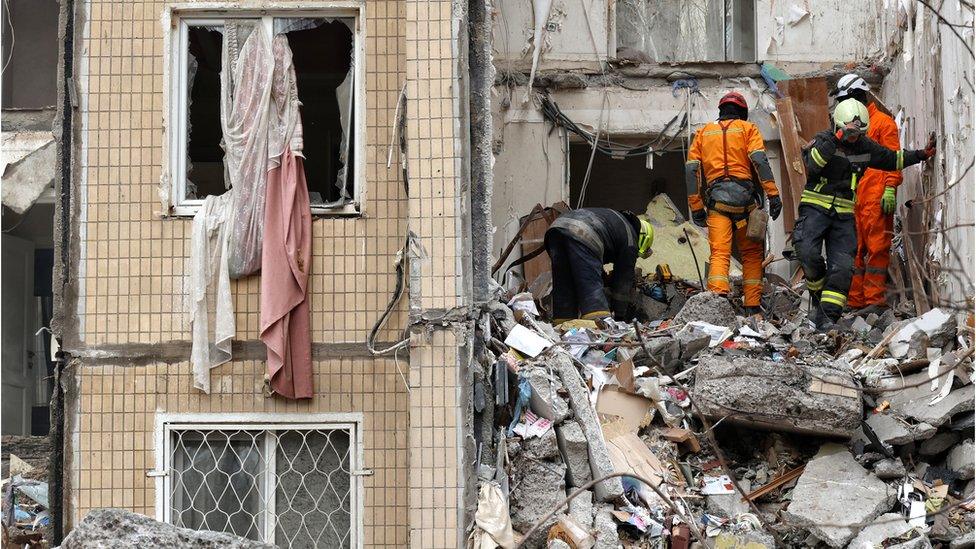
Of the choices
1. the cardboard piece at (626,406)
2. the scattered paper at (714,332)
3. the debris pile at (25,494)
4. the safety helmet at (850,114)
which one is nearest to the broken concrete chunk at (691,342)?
the scattered paper at (714,332)

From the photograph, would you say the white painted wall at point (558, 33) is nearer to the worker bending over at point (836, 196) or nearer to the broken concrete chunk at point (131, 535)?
the worker bending over at point (836, 196)

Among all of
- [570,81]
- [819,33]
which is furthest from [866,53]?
[570,81]

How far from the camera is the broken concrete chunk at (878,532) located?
28.6ft

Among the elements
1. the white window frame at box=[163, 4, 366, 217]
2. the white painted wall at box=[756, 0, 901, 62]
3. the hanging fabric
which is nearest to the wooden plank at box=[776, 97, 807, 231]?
the white painted wall at box=[756, 0, 901, 62]

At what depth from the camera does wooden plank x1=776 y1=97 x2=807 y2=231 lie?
13.9 m

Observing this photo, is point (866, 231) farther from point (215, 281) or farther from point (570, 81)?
point (215, 281)

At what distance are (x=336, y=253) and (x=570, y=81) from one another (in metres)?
6.26

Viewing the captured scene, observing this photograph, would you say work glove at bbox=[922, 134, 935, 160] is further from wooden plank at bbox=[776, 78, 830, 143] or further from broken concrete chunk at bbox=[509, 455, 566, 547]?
broken concrete chunk at bbox=[509, 455, 566, 547]

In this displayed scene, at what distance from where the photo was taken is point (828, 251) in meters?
11.7

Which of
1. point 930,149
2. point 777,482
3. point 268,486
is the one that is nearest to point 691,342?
point 777,482

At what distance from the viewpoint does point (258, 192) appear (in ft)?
28.1

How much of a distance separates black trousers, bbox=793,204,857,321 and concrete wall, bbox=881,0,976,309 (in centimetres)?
66

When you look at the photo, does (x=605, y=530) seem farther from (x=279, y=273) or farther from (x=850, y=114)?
(x=850, y=114)

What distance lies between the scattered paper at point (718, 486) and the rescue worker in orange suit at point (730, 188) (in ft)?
9.01
